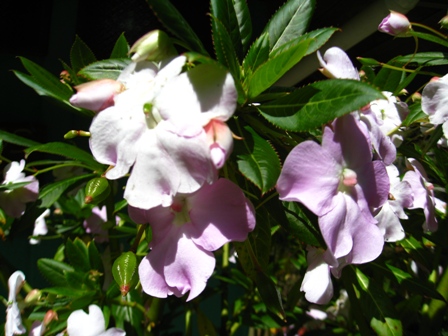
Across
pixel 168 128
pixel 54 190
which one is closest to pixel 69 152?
pixel 54 190

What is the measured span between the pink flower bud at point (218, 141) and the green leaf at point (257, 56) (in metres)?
0.17

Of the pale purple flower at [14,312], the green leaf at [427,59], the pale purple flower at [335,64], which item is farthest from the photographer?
the green leaf at [427,59]

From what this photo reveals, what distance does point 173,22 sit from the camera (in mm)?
501

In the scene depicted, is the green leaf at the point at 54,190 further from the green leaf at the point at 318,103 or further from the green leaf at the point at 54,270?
the green leaf at the point at 318,103

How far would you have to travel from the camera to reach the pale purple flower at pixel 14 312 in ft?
2.34

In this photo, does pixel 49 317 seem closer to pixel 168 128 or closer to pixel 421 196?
pixel 168 128

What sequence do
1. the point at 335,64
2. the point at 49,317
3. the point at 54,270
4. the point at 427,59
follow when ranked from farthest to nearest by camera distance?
the point at 54,270 → the point at 427,59 → the point at 49,317 → the point at 335,64

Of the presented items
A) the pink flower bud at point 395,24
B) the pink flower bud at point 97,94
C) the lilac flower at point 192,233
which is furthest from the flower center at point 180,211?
the pink flower bud at point 395,24

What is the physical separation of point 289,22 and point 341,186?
0.26 meters

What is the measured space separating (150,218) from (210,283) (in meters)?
1.76

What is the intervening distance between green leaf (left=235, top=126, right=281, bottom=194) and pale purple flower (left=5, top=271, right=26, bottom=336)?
498mm

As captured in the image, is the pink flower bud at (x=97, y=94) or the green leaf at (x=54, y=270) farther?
the green leaf at (x=54, y=270)

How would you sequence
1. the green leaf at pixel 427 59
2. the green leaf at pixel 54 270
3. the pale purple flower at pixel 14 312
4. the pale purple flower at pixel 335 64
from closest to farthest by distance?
the pale purple flower at pixel 335 64, the pale purple flower at pixel 14 312, the green leaf at pixel 427 59, the green leaf at pixel 54 270

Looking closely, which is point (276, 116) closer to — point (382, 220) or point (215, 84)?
point (215, 84)
